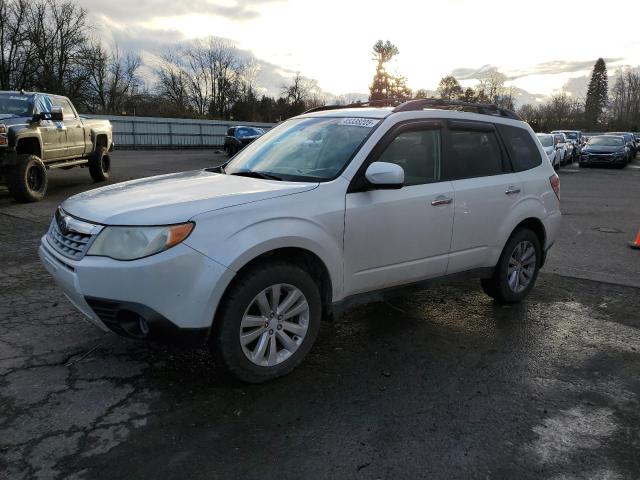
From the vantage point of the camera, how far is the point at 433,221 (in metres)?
4.10

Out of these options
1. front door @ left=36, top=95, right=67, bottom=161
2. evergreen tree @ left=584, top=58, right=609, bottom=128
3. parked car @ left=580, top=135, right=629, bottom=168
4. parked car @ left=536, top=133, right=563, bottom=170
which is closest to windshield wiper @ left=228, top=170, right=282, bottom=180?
front door @ left=36, top=95, right=67, bottom=161

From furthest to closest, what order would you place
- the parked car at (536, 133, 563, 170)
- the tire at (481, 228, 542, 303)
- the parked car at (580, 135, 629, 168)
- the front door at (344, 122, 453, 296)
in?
1. the parked car at (580, 135, 629, 168)
2. the parked car at (536, 133, 563, 170)
3. the tire at (481, 228, 542, 303)
4. the front door at (344, 122, 453, 296)

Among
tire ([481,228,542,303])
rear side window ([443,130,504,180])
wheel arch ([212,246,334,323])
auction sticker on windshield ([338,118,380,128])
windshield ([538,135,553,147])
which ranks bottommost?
tire ([481,228,542,303])

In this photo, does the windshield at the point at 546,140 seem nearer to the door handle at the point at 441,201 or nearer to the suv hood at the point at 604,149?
the suv hood at the point at 604,149

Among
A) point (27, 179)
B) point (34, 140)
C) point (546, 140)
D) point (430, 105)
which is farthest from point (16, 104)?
point (546, 140)

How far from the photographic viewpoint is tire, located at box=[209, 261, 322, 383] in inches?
123

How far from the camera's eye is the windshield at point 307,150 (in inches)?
151

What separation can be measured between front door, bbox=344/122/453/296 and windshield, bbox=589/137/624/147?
89.8 ft

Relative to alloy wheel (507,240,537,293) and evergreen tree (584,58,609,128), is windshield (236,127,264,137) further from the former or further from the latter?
evergreen tree (584,58,609,128)

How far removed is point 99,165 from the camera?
13.4 m

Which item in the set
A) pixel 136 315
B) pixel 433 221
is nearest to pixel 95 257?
pixel 136 315

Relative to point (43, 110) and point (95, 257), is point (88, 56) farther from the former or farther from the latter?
point (95, 257)

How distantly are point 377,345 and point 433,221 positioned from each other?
1.06m

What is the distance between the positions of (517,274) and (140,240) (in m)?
3.62
